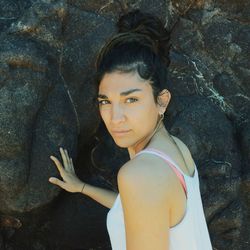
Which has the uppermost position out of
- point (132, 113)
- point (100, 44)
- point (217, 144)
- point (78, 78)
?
point (132, 113)

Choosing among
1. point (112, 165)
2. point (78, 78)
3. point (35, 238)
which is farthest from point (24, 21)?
point (35, 238)

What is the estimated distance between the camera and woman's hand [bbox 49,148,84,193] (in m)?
2.89

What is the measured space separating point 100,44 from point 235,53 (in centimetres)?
102

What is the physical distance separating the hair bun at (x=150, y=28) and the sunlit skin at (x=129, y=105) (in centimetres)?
23

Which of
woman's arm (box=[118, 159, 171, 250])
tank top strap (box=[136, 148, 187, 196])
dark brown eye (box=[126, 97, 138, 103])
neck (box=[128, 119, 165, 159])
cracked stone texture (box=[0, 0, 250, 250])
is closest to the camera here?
woman's arm (box=[118, 159, 171, 250])

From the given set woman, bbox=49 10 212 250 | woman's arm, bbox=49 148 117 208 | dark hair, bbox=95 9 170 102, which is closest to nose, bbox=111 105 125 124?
woman, bbox=49 10 212 250

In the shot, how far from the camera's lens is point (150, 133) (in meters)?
2.04

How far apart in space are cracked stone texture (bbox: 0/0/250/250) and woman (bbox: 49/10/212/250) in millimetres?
872

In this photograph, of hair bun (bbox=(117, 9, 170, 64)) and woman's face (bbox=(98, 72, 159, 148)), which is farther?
hair bun (bbox=(117, 9, 170, 64))

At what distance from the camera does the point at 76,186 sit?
2889 millimetres

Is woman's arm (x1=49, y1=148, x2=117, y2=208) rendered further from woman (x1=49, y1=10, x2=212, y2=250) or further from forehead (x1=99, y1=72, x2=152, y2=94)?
forehead (x1=99, y1=72, x2=152, y2=94)

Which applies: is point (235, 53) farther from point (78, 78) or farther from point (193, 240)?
point (193, 240)

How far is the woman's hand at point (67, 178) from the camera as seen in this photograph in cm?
289

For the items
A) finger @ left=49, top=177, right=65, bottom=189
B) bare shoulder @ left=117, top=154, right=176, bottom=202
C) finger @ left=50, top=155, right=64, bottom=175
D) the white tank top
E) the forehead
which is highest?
the forehead
